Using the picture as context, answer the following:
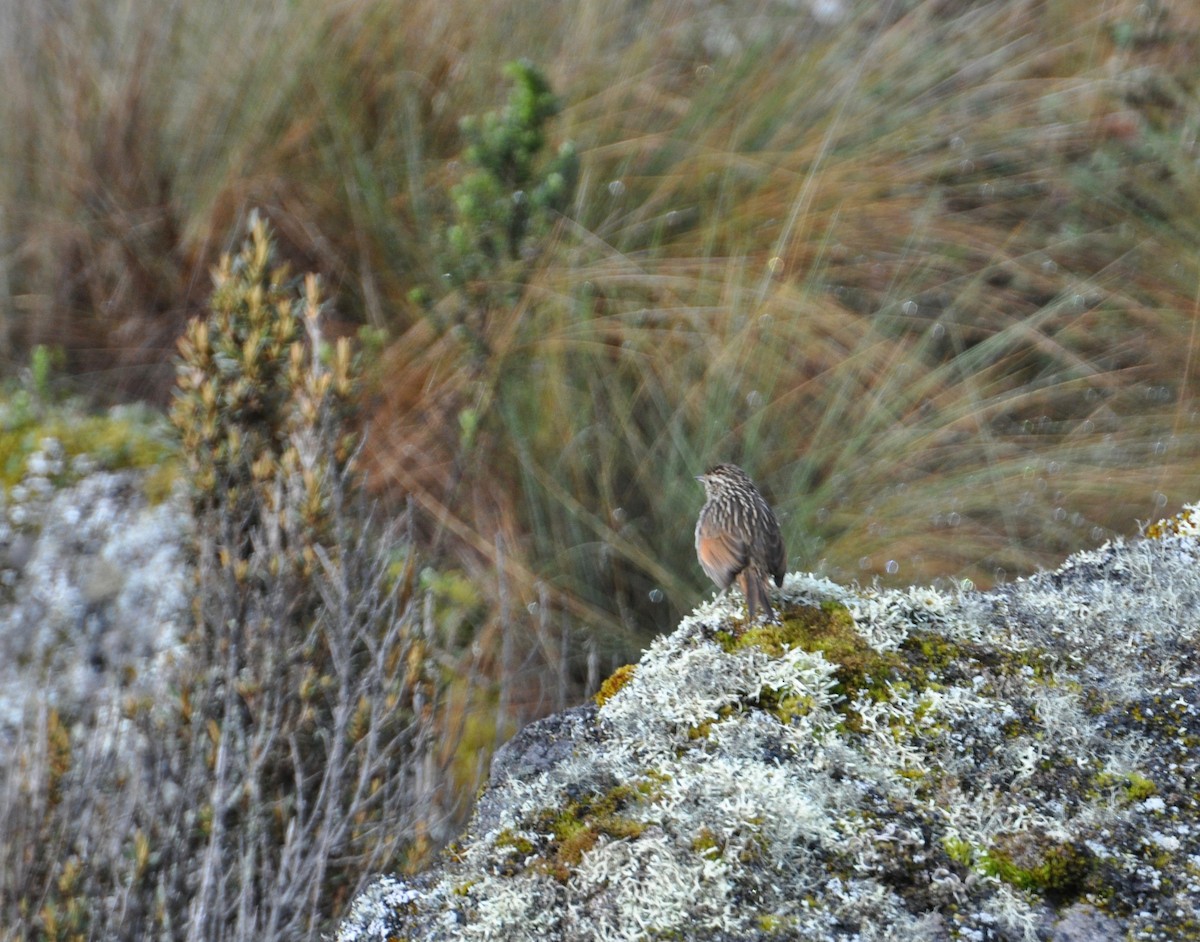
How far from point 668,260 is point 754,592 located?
2.57 meters

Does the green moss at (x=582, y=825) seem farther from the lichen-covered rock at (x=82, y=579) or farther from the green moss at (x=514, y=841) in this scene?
the lichen-covered rock at (x=82, y=579)

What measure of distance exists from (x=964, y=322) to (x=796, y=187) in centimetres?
84

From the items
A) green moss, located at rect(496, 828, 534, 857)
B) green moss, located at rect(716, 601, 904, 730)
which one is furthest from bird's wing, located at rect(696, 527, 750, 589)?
green moss, located at rect(496, 828, 534, 857)

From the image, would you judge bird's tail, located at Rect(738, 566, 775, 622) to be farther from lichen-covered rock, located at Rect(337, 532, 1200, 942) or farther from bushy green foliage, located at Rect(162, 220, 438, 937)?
bushy green foliage, located at Rect(162, 220, 438, 937)

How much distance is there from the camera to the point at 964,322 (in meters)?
4.14

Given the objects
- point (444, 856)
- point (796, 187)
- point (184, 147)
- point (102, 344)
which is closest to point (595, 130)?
point (796, 187)

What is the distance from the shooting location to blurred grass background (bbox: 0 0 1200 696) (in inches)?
144

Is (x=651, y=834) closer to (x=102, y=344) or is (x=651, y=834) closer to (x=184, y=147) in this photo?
(x=102, y=344)

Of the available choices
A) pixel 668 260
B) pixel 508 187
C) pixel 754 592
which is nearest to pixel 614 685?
pixel 754 592

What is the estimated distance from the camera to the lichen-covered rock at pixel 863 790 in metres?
1.38

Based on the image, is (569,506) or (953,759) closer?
(953,759)

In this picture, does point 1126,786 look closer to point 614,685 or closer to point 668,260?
point 614,685

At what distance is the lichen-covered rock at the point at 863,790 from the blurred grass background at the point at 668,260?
4.19ft

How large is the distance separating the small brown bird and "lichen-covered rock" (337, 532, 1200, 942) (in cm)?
21
